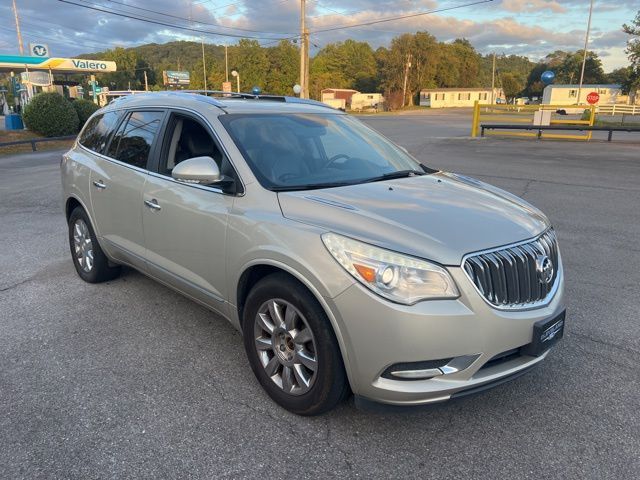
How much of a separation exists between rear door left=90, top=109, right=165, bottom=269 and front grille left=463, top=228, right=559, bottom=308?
2710mm

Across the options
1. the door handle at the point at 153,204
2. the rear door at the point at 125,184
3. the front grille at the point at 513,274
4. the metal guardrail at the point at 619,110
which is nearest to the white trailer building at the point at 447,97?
the metal guardrail at the point at 619,110

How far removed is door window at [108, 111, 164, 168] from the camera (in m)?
4.18

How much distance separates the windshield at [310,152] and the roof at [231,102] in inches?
4.0

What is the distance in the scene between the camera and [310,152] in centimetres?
376

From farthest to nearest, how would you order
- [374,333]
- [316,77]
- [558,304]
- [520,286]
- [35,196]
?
[316,77] < [35,196] < [558,304] < [520,286] < [374,333]

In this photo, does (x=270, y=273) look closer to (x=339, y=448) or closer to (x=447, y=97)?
(x=339, y=448)

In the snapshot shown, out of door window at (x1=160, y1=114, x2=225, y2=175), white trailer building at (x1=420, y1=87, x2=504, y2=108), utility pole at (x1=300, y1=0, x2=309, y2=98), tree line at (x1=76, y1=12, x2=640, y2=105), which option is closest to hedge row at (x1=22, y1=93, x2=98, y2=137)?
utility pole at (x1=300, y1=0, x2=309, y2=98)

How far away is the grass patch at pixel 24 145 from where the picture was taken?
19219 mm

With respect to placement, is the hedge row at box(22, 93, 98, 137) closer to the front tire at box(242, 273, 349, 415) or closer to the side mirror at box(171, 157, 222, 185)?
the side mirror at box(171, 157, 222, 185)

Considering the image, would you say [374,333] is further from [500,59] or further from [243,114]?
[500,59]

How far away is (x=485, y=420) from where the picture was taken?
295 cm

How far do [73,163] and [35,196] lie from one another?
5.89 m

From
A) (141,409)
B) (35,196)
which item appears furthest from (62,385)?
(35,196)

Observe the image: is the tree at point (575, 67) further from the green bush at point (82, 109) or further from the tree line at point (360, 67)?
the green bush at point (82, 109)
